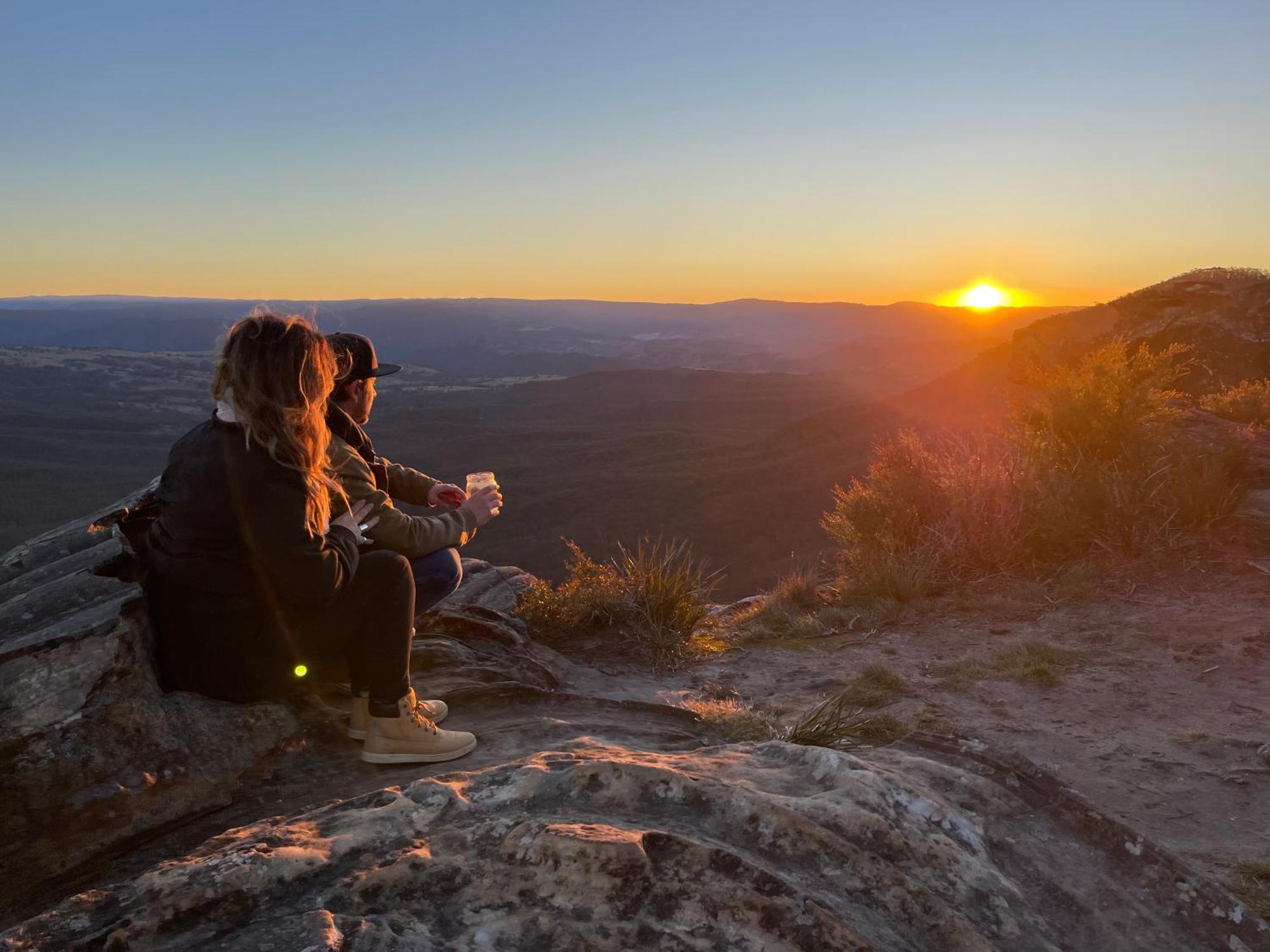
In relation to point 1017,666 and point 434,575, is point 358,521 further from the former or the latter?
point 1017,666

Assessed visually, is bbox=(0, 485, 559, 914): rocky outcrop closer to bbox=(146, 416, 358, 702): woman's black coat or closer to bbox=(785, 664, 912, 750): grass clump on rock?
bbox=(146, 416, 358, 702): woman's black coat

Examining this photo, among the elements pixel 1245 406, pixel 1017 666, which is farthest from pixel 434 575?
pixel 1245 406

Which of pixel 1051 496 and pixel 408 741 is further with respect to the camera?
pixel 1051 496

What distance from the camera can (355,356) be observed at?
129 inches

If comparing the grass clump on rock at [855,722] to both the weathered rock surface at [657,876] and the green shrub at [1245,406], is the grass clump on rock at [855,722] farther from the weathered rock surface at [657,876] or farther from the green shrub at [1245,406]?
the green shrub at [1245,406]

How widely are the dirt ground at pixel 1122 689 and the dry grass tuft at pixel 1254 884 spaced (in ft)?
Result: 0.19

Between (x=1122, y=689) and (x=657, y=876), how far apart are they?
148 inches

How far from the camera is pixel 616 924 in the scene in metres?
1.67

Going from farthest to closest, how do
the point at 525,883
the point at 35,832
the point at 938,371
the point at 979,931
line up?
the point at 938,371 < the point at 35,832 < the point at 979,931 < the point at 525,883

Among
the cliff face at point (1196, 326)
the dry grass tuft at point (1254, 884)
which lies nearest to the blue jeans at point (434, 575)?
the dry grass tuft at point (1254, 884)

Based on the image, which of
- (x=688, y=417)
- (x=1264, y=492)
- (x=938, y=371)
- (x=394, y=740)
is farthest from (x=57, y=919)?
(x=938, y=371)

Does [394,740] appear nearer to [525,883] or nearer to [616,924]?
[525,883]

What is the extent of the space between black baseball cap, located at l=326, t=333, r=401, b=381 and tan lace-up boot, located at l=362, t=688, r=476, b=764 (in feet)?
3.84

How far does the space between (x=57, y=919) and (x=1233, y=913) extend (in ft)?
8.39
